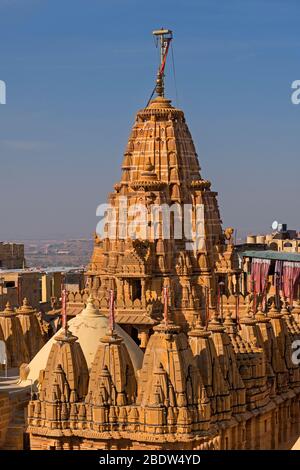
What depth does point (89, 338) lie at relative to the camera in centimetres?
3616

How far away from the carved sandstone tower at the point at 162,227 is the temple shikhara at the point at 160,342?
0.05 m

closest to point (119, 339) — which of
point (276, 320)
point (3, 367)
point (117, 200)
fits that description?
point (3, 367)

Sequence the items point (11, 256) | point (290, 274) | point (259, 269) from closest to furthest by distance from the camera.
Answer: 1. point (290, 274)
2. point (259, 269)
3. point (11, 256)

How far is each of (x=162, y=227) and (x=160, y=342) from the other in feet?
59.9

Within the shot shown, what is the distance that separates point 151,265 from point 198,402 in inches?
692

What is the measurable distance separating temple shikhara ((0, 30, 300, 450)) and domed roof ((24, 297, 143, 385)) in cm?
4

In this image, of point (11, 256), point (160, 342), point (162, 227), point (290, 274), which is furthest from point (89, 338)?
point (11, 256)

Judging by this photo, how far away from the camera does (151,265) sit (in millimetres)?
49906

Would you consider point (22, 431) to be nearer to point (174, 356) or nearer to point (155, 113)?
point (174, 356)

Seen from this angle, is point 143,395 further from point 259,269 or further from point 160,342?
point 259,269

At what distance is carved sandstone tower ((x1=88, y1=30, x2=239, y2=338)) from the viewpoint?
49.5 metres

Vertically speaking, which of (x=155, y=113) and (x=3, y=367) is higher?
(x=155, y=113)

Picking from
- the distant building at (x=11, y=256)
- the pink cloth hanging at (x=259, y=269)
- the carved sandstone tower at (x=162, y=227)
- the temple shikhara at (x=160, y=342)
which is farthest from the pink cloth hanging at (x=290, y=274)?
the distant building at (x=11, y=256)
